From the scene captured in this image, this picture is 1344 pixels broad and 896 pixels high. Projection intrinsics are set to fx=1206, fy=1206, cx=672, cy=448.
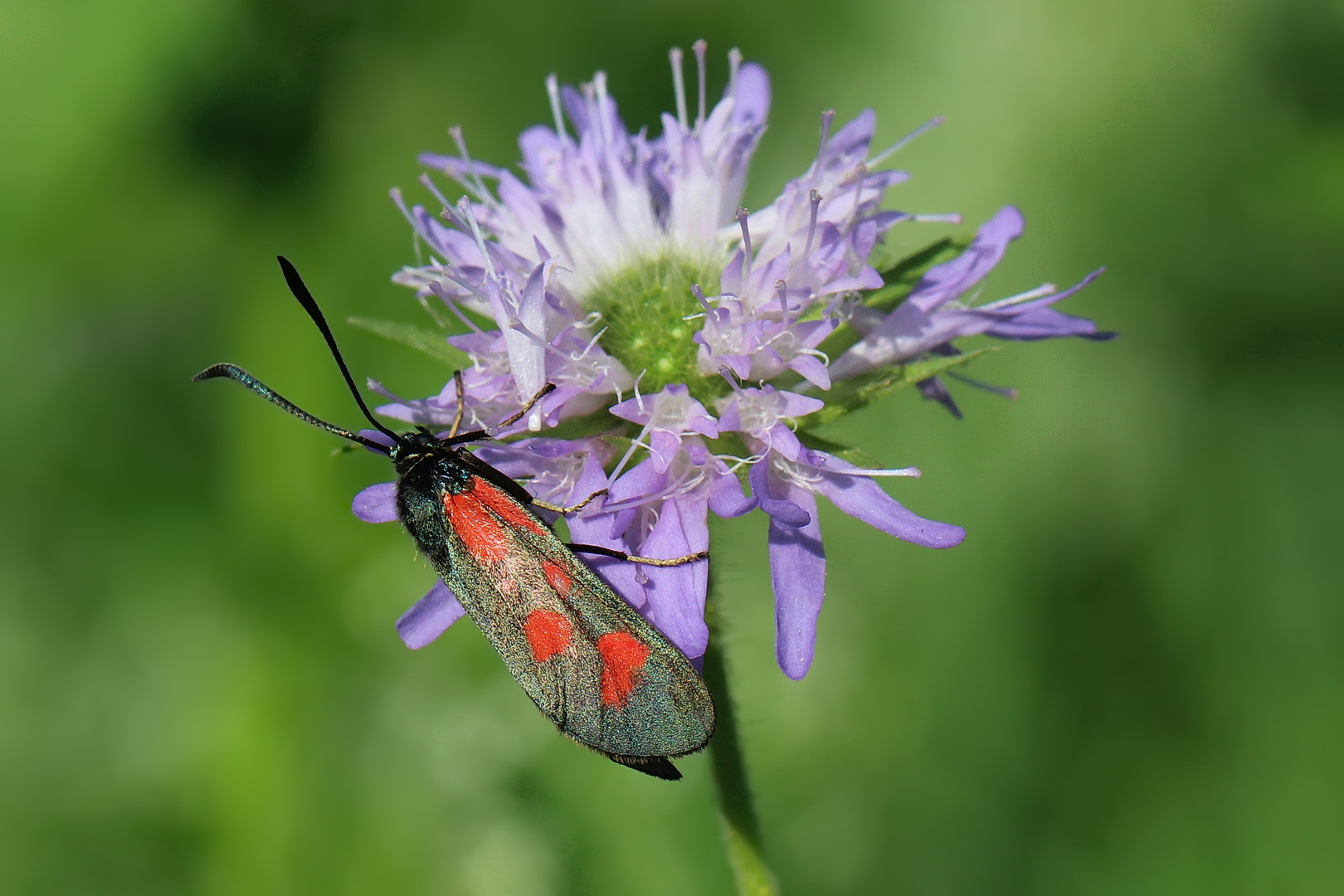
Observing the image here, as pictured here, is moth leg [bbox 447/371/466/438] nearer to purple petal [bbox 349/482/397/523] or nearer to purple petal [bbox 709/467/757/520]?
purple petal [bbox 349/482/397/523]

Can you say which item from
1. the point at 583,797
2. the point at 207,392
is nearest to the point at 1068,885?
the point at 583,797

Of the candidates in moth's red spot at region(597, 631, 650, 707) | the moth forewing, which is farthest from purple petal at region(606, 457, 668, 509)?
moth's red spot at region(597, 631, 650, 707)

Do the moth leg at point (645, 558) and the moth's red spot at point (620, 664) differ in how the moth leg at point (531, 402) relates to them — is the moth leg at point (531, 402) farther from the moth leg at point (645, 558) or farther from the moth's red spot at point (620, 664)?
the moth's red spot at point (620, 664)

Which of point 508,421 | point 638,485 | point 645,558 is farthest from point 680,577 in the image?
point 508,421

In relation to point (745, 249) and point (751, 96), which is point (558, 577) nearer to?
point (745, 249)

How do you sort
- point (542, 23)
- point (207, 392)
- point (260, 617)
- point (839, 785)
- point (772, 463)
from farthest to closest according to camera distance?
1. point (542, 23)
2. point (207, 392)
3. point (260, 617)
4. point (839, 785)
5. point (772, 463)

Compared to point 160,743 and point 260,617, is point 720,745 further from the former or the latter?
point 160,743
